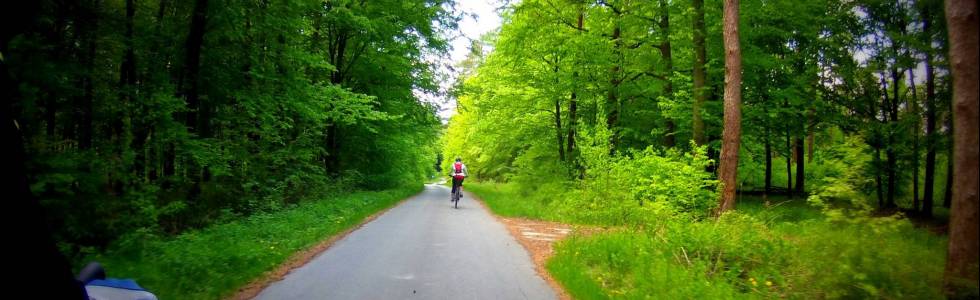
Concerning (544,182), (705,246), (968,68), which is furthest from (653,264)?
(544,182)

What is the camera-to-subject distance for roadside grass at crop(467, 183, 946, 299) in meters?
4.80

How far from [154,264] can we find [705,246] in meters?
7.62

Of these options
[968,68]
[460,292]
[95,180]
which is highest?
[968,68]

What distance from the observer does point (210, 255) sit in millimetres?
Answer: 6883

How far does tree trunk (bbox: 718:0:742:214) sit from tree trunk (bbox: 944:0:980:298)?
5053mm

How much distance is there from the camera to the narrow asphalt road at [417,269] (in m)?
6.08

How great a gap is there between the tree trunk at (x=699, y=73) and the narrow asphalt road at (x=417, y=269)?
243 inches

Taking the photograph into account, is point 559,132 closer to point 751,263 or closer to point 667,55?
point 667,55

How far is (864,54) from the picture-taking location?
60.7 feet

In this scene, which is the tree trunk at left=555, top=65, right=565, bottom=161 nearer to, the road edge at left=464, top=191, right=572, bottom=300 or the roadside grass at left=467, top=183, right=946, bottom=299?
the road edge at left=464, top=191, right=572, bottom=300

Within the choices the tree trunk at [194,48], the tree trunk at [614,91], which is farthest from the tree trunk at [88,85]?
the tree trunk at [614,91]

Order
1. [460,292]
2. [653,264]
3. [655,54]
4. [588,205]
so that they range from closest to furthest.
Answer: [460,292] < [653,264] < [588,205] < [655,54]

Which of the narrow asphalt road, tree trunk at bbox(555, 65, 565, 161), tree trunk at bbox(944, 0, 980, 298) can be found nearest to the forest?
tree trunk at bbox(944, 0, 980, 298)

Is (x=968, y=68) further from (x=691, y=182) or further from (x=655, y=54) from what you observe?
(x=655, y=54)
